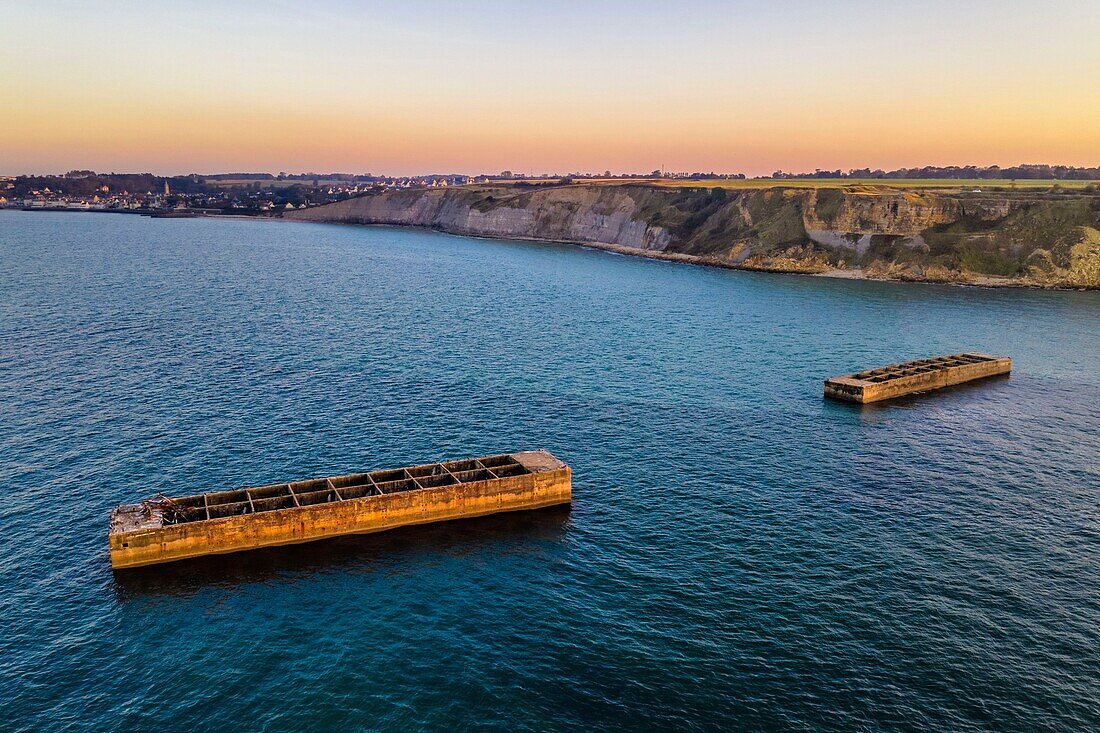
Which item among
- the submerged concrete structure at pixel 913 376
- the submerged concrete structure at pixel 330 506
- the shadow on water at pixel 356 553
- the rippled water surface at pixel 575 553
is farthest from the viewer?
the submerged concrete structure at pixel 913 376

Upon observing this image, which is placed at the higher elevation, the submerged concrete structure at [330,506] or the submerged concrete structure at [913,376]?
the submerged concrete structure at [913,376]

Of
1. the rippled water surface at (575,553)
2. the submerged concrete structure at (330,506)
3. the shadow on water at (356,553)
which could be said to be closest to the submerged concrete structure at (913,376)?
the rippled water surface at (575,553)

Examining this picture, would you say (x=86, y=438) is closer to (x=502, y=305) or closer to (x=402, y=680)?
(x=402, y=680)

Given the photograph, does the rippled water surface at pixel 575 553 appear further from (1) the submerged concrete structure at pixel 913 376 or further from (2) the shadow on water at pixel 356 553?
(1) the submerged concrete structure at pixel 913 376

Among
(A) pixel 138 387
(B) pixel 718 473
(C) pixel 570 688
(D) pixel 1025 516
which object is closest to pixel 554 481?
(B) pixel 718 473

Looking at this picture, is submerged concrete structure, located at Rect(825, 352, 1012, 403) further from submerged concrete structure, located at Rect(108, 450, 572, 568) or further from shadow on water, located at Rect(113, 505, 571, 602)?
shadow on water, located at Rect(113, 505, 571, 602)

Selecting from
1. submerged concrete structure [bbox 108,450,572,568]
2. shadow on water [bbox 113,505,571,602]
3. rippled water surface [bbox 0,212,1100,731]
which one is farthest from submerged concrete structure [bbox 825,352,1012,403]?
shadow on water [bbox 113,505,571,602]
